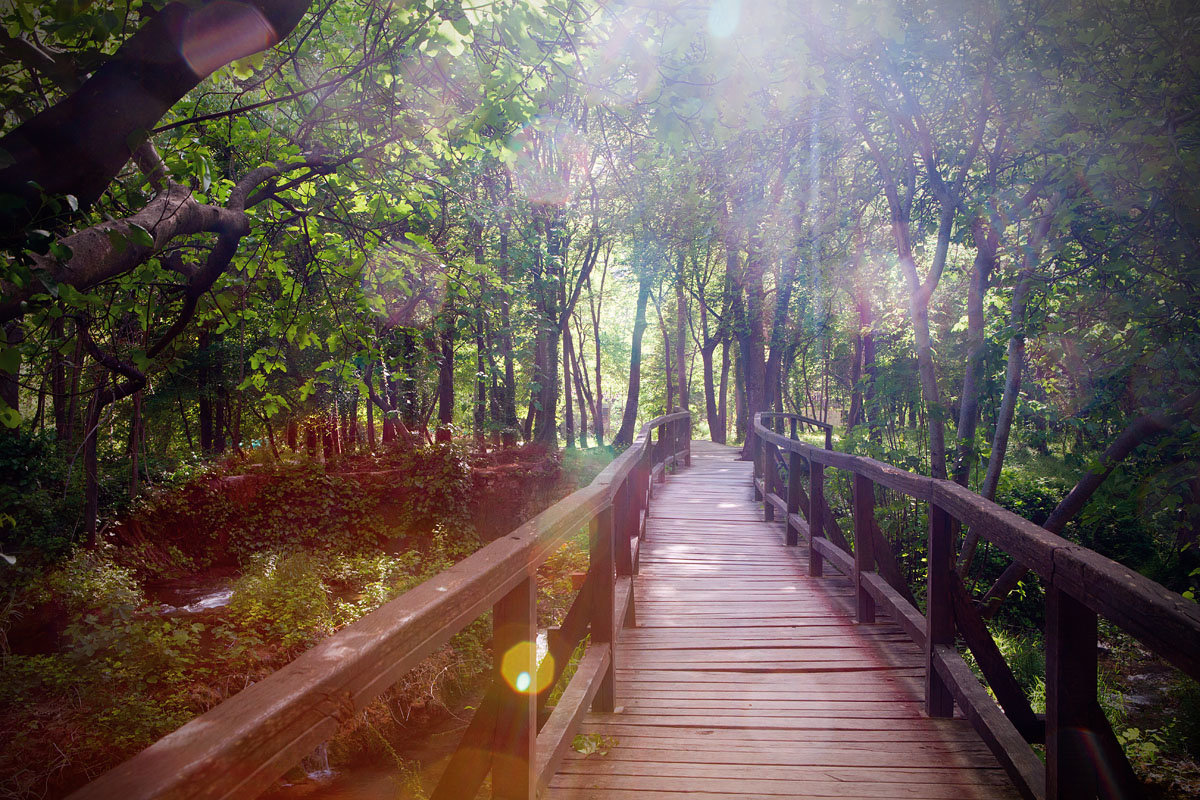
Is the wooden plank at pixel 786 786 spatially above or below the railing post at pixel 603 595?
below

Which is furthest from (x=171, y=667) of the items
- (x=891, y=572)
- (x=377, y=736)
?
(x=891, y=572)

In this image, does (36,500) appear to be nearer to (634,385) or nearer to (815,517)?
(815,517)

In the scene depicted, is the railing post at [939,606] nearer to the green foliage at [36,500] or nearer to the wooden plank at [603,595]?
the wooden plank at [603,595]

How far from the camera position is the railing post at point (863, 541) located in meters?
4.55

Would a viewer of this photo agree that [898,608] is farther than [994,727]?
Yes

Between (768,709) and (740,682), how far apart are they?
15.5 inches

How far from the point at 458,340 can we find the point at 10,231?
13.0m

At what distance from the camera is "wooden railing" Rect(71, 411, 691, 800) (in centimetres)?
86

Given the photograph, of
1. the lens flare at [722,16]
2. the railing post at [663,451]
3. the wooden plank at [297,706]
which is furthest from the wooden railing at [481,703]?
the railing post at [663,451]

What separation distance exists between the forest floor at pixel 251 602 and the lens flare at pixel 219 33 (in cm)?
596

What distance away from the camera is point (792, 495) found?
24.4 ft

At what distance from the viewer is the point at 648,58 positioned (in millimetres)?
3947

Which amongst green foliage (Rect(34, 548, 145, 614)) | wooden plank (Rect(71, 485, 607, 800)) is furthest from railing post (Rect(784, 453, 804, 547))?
green foliage (Rect(34, 548, 145, 614))

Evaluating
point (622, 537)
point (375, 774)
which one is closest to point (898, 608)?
point (622, 537)
